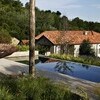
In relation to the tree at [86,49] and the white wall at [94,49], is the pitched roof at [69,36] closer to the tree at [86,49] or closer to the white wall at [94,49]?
the white wall at [94,49]

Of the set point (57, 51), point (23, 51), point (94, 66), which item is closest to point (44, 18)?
point (57, 51)

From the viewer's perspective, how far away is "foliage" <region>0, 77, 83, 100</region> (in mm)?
Answer: 11776

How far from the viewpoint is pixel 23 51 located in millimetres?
42312

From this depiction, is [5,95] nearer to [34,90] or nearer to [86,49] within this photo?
[34,90]

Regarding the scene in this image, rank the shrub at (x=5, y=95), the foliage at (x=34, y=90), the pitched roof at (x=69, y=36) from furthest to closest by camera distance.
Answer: the pitched roof at (x=69, y=36) → the foliage at (x=34, y=90) → the shrub at (x=5, y=95)

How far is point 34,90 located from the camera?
1205 cm

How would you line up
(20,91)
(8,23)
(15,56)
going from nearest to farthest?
(20,91), (15,56), (8,23)

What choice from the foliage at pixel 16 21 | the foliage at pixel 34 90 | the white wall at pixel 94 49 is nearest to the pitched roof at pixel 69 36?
the white wall at pixel 94 49

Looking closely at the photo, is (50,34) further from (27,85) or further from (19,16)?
(27,85)

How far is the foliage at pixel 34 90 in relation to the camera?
38.6 feet

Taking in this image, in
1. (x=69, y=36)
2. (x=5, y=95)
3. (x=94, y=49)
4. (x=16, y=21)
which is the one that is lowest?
(x=5, y=95)

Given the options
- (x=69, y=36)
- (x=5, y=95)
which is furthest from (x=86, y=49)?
(x=5, y=95)

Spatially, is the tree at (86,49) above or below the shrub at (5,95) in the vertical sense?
above

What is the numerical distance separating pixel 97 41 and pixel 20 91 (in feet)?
144
